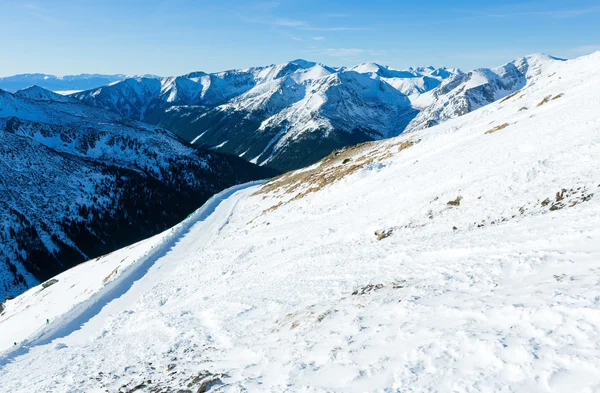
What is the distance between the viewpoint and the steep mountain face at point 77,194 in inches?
4077

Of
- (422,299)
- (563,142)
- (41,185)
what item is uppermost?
(41,185)

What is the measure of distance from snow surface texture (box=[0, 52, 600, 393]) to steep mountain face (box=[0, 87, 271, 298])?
7905 cm

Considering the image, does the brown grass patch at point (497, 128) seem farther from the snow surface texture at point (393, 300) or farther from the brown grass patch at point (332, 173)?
the brown grass patch at point (332, 173)

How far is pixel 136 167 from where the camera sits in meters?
179

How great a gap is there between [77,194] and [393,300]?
14154cm

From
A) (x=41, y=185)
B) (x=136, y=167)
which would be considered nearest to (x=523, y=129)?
(x=41, y=185)

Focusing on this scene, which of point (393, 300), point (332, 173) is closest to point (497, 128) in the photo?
point (332, 173)

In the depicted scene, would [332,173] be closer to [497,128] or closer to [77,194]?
[497,128]

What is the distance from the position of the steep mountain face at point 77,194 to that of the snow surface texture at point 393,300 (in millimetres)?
79049

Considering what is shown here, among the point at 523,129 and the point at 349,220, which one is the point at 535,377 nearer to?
the point at 349,220

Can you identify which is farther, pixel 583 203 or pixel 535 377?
pixel 583 203

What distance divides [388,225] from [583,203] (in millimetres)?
11548

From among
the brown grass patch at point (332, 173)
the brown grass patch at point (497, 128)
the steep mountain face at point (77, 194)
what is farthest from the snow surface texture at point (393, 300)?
the steep mountain face at point (77, 194)

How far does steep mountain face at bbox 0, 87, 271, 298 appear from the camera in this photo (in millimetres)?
103562
